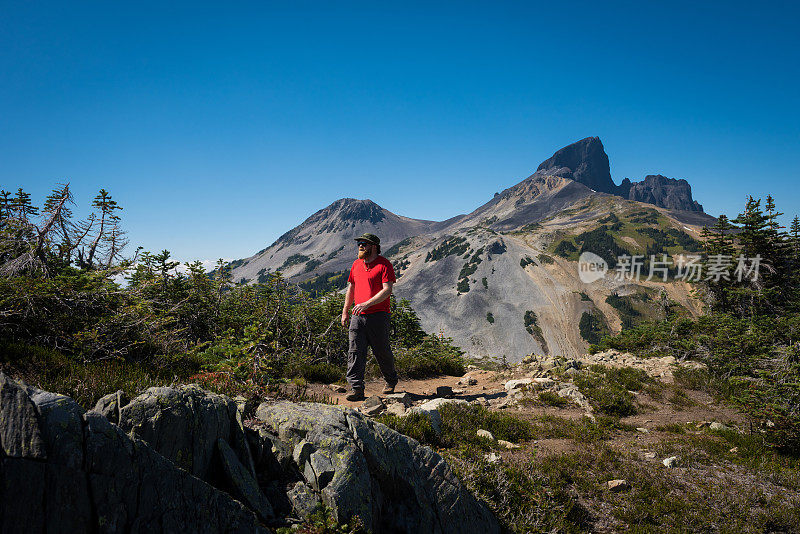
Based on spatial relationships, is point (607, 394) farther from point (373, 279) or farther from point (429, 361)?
point (373, 279)

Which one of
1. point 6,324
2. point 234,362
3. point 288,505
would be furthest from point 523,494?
point 6,324

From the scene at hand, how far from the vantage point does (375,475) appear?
344cm

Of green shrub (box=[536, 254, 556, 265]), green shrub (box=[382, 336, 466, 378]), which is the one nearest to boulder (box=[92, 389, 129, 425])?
green shrub (box=[382, 336, 466, 378])

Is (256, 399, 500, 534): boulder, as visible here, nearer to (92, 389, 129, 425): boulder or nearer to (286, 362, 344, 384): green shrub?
(92, 389, 129, 425): boulder

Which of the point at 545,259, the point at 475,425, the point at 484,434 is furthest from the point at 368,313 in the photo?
the point at 545,259

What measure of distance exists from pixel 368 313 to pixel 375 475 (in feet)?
11.4

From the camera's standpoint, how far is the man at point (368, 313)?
6594 mm

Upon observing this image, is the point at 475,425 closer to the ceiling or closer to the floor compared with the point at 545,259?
closer to the floor

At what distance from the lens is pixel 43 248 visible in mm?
6469

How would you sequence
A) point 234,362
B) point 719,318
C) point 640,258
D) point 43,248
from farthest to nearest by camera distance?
1. point 640,258
2. point 719,318
3. point 43,248
4. point 234,362

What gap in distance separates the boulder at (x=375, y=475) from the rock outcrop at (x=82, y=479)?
0.84m

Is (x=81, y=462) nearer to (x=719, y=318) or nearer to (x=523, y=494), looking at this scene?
(x=523, y=494)

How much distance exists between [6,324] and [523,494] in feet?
23.5

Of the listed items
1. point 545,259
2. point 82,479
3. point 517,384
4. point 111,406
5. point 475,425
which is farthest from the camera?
point 545,259
